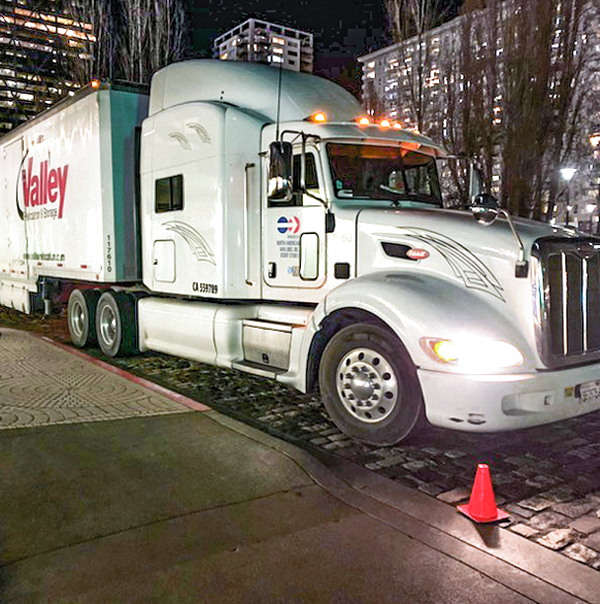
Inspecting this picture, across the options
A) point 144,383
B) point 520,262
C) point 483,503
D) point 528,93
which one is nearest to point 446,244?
point 520,262

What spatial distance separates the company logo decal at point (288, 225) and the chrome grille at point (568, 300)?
2.50 metres

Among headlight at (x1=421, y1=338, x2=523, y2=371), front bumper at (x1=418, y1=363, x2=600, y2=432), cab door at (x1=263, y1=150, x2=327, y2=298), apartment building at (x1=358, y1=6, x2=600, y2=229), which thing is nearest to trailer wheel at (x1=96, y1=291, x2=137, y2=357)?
cab door at (x1=263, y1=150, x2=327, y2=298)

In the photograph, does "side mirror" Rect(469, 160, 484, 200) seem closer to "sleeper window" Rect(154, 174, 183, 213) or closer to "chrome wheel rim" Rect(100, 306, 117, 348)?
"sleeper window" Rect(154, 174, 183, 213)

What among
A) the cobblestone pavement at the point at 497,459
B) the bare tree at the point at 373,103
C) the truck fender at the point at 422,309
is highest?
the bare tree at the point at 373,103

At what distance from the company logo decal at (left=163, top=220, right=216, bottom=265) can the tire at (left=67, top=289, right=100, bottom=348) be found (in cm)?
250

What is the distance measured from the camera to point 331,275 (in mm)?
6238

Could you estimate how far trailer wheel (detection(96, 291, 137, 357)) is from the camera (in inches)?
352

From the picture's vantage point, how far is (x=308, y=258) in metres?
6.46

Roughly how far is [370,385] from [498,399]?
1.12m

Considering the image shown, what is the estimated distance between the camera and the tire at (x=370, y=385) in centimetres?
514

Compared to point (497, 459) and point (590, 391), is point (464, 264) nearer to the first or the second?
point (590, 391)

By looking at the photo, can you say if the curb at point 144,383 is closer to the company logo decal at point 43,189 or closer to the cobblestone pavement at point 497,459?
the cobblestone pavement at point 497,459

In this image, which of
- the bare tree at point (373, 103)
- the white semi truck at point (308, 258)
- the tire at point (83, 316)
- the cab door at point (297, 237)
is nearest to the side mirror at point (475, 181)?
the white semi truck at point (308, 258)

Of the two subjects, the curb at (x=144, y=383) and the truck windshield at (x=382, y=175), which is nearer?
the truck windshield at (x=382, y=175)
